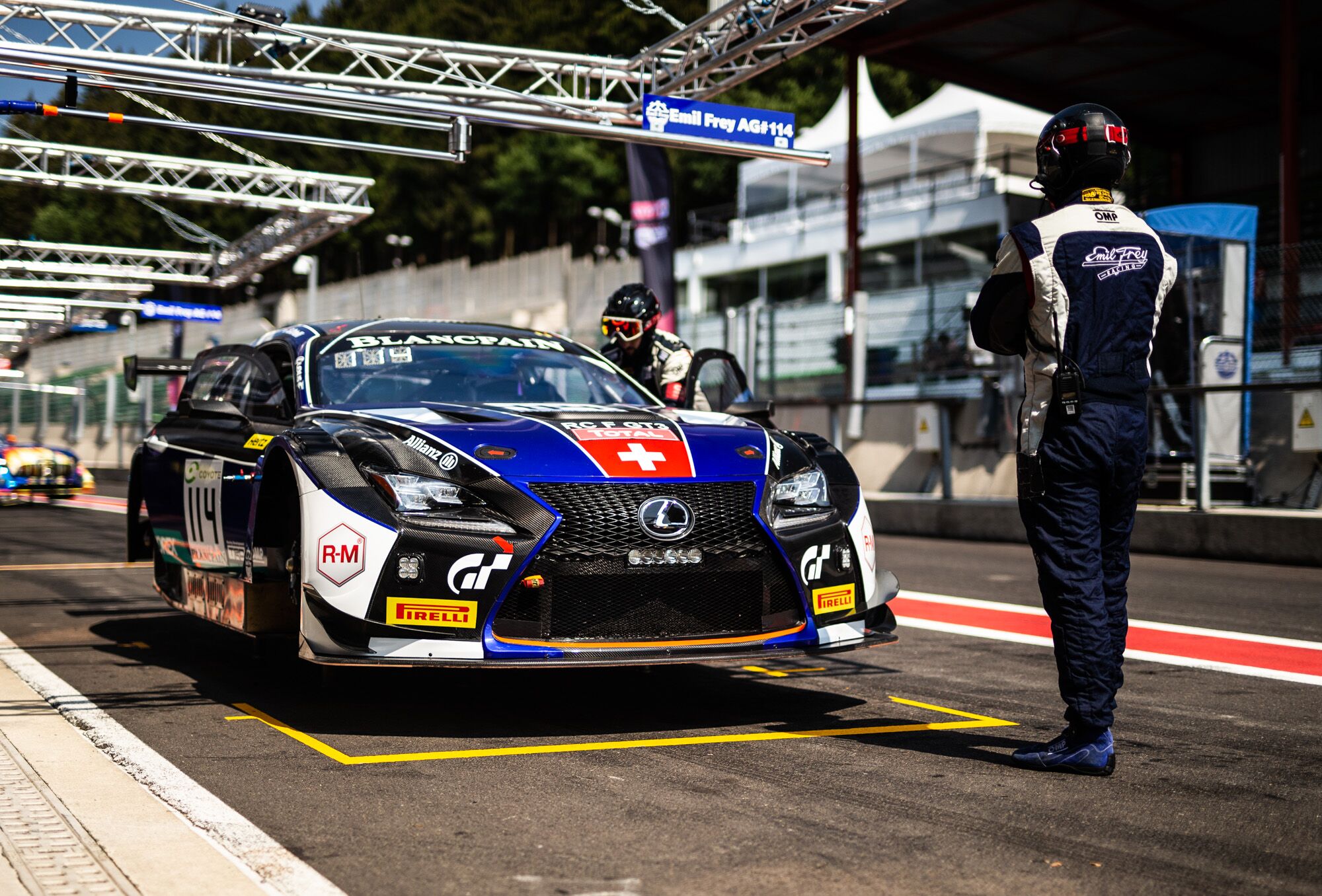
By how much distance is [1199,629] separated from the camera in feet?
26.6

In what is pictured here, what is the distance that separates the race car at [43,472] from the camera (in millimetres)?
20734

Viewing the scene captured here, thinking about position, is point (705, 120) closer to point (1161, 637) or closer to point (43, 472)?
point (1161, 637)

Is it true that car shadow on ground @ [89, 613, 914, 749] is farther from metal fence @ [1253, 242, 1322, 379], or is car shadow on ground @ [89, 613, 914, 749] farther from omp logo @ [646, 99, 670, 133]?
metal fence @ [1253, 242, 1322, 379]

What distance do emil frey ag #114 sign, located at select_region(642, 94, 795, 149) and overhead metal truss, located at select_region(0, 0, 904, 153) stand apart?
0.26 m

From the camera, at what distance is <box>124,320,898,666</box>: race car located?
4.87 meters

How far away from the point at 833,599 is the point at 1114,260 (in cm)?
160

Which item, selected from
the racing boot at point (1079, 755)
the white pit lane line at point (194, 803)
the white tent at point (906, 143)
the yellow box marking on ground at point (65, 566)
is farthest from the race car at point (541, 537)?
the white tent at point (906, 143)

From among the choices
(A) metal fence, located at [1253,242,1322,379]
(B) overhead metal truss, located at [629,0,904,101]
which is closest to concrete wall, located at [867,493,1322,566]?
(A) metal fence, located at [1253,242,1322,379]

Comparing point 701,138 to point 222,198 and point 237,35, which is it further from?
point 222,198

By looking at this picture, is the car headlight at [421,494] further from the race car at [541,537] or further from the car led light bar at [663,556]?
the car led light bar at [663,556]

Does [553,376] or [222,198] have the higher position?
[222,198]

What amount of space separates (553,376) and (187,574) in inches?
76.0

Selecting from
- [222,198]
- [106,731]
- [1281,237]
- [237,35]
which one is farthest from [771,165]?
[106,731]

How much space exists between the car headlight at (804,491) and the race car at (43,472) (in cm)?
1701
